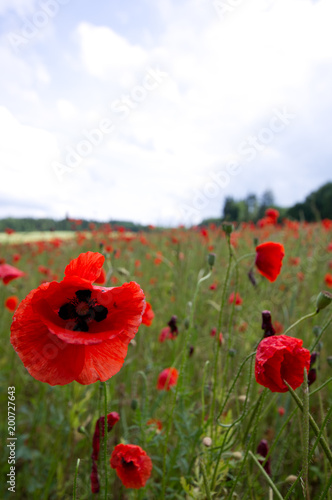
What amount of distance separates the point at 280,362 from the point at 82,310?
16.4 inches

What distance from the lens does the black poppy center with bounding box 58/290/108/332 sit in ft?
2.28

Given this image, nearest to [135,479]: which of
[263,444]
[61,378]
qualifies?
[263,444]

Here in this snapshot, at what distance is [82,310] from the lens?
2.30ft

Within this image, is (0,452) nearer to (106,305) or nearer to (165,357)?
(165,357)

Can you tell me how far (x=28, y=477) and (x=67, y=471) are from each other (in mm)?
353

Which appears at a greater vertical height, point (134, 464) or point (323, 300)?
→ point (323, 300)

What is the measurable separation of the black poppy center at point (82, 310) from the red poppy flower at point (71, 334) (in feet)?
0.10

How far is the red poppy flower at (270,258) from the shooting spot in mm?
1266

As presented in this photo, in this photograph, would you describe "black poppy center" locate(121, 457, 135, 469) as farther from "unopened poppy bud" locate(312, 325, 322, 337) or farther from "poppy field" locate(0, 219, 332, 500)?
"unopened poppy bud" locate(312, 325, 322, 337)

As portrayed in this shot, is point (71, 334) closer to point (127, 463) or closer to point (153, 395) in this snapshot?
point (127, 463)

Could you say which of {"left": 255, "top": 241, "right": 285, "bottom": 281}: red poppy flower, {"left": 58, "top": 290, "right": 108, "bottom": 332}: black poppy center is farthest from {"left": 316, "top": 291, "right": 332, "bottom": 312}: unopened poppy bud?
{"left": 58, "top": 290, "right": 108, "bottom": 332}: black poppy center

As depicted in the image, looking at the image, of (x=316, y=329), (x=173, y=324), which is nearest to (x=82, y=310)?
(x=173, y=324)

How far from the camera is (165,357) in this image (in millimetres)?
2701

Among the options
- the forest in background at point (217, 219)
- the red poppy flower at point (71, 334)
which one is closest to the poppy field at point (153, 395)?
the red poppy flower at point (71, 334)
